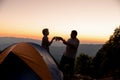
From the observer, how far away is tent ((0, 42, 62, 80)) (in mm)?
10414

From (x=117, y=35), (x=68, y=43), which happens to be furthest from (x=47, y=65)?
(x=117, y=35)

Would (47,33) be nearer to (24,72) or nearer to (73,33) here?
(73,33)

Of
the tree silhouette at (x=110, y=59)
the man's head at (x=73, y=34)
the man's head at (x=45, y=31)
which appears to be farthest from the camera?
the tree silhouette at (x=110, y=59)

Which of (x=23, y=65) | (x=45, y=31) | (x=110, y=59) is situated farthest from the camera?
(x=110, y=59)

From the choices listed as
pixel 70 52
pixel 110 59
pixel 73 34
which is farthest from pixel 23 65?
pixel 110 59

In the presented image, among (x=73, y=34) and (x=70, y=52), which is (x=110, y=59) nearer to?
(x=70, y=52)

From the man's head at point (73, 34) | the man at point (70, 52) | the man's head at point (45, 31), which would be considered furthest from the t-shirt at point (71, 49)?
the man's head at point (45, 31)

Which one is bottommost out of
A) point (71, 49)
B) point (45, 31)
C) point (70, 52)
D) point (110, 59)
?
point (110, 59)

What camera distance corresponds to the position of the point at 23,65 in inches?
415

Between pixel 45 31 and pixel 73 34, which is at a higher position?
pixel 45 31

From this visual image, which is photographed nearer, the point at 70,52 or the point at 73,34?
the point at 73,34

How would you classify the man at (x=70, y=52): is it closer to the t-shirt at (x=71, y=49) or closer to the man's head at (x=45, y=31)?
the t-shirt at (x=71, y=49)

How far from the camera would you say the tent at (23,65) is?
1041cm

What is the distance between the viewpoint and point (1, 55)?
1107 centimetres
